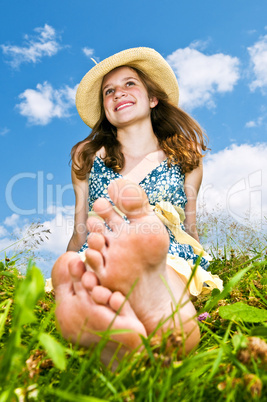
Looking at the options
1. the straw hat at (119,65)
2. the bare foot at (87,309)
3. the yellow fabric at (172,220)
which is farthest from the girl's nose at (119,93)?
the bare foot at (87,309)

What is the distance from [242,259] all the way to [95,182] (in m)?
1.47

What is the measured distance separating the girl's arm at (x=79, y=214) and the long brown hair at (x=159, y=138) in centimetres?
9


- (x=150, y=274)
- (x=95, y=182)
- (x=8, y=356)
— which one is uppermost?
(x=95, y=182)

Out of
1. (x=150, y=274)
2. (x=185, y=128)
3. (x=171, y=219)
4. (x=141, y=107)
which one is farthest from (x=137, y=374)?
(x=185, y=128)

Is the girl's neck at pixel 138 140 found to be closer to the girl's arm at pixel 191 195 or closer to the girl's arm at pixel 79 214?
the girl's arm at pixel 191 195

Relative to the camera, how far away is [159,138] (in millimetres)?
3016

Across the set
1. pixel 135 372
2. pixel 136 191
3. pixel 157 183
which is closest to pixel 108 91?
pixel 157 183

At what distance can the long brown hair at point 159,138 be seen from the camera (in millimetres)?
2852

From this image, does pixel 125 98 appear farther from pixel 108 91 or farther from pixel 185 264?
pixel 185 264

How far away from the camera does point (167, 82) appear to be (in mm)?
3154

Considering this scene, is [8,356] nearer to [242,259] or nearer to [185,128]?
[185,128]

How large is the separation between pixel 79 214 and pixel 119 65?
1.18 meters

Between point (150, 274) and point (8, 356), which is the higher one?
point (150, 274)


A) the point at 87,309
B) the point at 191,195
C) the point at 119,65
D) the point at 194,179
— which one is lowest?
the point at 87,309
